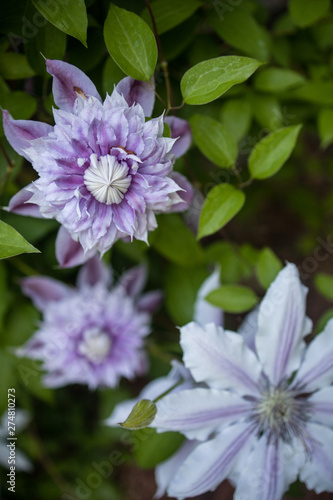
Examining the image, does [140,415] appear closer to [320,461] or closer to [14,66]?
[320,461]

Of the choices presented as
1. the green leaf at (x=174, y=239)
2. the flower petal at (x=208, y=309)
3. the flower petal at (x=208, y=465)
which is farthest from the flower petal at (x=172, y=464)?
the green leaf at (x=174, y=239)

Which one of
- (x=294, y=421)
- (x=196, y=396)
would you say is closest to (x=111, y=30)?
(x=196, y=396)

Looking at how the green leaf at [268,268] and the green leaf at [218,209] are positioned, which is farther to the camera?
→ the green leaf at [268,268]

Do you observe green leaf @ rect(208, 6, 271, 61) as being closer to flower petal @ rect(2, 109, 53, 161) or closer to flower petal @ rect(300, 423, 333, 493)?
flower petal @ rect(2, 109, 53, 161)

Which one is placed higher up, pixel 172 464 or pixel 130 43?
pixel 130 43

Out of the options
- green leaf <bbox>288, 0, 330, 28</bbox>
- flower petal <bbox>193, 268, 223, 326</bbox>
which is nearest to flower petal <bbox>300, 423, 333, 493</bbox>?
flower petal <bbox>193, 268, 223, 326</bbox>

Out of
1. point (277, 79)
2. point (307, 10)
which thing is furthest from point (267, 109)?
point (307, 10)

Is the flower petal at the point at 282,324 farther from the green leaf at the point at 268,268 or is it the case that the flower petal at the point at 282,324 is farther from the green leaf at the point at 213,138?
the green leaf at the point at 213,138

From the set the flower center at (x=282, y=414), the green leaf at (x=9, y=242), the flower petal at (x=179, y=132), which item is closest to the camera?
the green leaf at (x=9, y=242)
